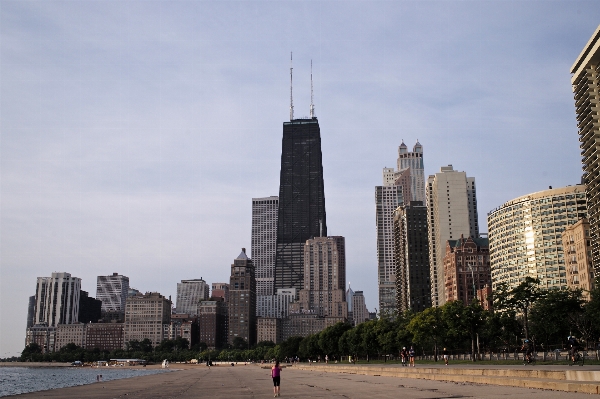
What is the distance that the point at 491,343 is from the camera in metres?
125

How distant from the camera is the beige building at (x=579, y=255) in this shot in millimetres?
177125

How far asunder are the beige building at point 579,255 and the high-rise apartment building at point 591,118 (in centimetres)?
333

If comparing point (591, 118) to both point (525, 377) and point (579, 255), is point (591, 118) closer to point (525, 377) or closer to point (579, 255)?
point (579, 255)

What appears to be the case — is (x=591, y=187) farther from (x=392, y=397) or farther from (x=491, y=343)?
(x=392, y=397)

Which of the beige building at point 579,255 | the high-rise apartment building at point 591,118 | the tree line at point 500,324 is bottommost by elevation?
the tree line at point 500,324

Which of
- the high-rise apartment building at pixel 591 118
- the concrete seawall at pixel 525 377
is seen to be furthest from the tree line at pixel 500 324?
the high-rise apartment building at pixel 591 118

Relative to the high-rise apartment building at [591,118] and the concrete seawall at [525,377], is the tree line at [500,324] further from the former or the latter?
the high-rise apartment building at [591,118]

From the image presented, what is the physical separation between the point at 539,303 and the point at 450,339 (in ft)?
67.4

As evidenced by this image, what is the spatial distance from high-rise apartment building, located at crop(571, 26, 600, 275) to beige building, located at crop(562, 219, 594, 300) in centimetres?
333

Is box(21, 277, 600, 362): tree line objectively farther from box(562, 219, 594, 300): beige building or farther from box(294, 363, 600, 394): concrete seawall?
box(562, 219, 594, 300): beige building

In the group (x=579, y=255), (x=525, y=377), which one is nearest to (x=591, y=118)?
(x=579, y=255)

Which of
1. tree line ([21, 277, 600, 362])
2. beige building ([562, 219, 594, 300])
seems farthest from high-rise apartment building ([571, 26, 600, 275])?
tree line ([21, 277, 600, 362])

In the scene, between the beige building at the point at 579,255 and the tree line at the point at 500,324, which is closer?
the tree line at the point at 500,324

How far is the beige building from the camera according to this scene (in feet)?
581
